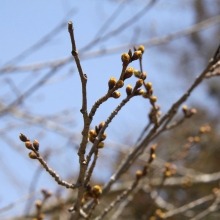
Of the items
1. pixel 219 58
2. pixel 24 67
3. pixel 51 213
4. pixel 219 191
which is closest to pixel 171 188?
pixel 51 213

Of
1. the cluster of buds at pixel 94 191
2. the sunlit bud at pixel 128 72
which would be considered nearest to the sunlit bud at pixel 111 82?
the sunlit bud at pixel 128 72

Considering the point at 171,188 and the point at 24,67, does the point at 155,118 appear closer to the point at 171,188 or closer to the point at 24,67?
the point at 24,67

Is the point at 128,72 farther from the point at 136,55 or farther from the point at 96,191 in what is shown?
the point at 96,191

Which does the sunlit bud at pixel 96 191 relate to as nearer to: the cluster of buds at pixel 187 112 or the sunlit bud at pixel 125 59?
the sunlit bud at pixel 125 59

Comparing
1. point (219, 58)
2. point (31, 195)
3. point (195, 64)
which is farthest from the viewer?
point (195, 64)

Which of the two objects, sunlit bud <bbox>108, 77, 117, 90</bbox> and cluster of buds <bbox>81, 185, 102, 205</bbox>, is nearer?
sunlit bud <bbox>108, 77, 117, 90</bbox>

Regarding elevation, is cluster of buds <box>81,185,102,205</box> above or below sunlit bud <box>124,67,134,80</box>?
below

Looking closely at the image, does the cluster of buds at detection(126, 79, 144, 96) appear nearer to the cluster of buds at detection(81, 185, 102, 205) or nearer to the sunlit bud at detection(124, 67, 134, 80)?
the sunlit bud at detection(124, 67, 134, 80)

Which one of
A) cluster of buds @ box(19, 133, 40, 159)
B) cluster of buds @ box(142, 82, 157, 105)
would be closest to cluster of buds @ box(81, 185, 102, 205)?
cluster of buds @ box(19, 133, 40, 159)

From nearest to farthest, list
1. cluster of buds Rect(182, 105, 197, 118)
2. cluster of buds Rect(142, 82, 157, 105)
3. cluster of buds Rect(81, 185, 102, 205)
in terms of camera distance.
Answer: cluster of buds Rect(81, 185, 102, 205) → cluster of buds Rect(142, 82, 157, 105) → cluster of buds Rect(182, 105, 197, 118)

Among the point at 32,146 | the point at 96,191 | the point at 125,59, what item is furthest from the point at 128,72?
the point at 96,191

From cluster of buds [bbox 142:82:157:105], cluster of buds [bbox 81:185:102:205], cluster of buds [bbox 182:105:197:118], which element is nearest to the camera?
cluster of buds [bbox 81:185:102:205]
